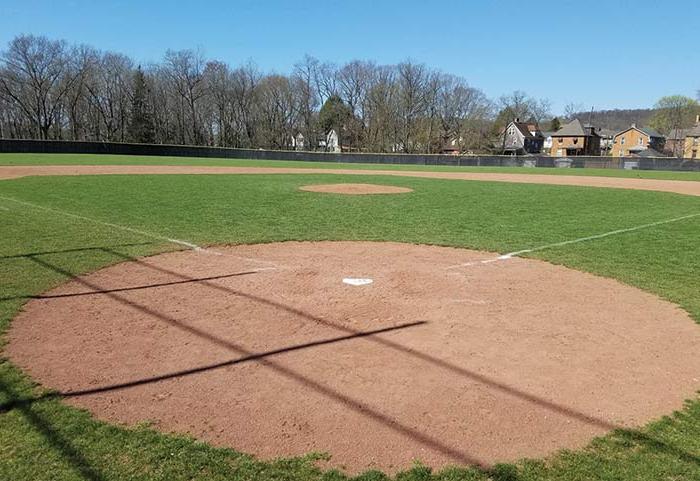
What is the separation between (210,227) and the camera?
11250 mm

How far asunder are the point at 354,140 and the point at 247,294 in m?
87.2

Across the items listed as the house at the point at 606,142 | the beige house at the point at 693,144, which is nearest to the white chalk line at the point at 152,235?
the beige house at the point at 693,144

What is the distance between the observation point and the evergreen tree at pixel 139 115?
78.2 m

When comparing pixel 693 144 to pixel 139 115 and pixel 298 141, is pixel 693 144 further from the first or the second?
pixel 139 115

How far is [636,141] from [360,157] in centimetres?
6703

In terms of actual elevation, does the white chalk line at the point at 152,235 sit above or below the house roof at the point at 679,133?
below

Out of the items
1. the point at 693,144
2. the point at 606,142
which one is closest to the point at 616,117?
the point at 606,142

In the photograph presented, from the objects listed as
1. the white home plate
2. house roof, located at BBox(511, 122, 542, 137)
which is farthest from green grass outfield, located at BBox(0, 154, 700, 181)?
house roof, located at BBox(511, 122, 542, 137)

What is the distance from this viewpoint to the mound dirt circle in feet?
11.4

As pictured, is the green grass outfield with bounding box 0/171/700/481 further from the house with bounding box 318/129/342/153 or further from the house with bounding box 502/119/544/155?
the house with bounding box 502/119/544/155

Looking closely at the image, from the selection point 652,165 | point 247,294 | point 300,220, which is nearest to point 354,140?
point 652,165

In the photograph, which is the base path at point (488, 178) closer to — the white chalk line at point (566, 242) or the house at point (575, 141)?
the white chalk line at point (566, 242)

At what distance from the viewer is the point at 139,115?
256ft

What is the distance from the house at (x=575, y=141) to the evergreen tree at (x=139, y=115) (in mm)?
71907
